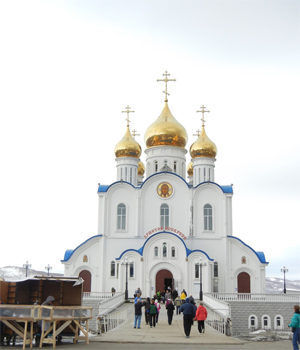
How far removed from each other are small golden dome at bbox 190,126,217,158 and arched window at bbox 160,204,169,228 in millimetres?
5658

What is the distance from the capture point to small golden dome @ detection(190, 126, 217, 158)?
139 feet

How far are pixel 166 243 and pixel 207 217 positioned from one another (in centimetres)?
465

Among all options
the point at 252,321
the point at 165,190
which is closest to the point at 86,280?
the point at 165,190

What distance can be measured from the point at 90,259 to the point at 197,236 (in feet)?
28.2

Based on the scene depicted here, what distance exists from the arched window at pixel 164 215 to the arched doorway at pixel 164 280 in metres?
4.16

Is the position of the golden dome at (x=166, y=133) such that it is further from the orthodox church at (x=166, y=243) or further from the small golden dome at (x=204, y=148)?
the orthodox church at (x=166, y=243)

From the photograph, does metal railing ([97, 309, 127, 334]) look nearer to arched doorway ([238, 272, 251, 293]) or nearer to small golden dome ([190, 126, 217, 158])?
arched doorway ([238, 272, 251, 293])

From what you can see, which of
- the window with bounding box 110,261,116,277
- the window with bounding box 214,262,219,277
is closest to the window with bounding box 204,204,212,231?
the window with bounding box 214,262,219,277

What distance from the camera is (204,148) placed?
139ft

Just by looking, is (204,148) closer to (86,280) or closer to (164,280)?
(164,280)

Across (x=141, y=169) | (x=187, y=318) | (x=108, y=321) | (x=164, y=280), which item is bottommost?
(x=108, y=321)

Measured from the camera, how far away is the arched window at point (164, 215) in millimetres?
39500

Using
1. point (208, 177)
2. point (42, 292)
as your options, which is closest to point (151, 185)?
point (208, 177)

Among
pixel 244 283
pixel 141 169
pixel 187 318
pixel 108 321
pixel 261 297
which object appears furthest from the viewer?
pixel 141 169
